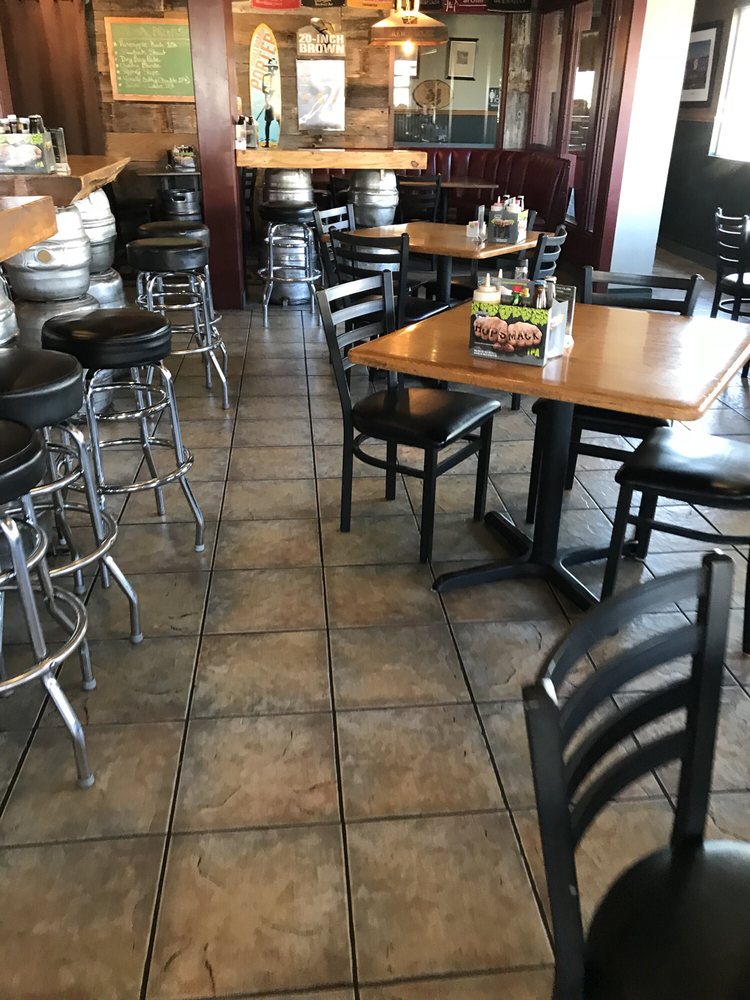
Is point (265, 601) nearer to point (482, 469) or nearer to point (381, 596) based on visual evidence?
point (381, 596)

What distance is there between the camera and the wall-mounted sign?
8250 millimetres

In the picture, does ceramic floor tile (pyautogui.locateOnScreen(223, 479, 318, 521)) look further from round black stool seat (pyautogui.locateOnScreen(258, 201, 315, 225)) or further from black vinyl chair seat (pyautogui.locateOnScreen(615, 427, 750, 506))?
round black stool seat (pyautogui.locateOnScreen(258, 201, 315, 225))

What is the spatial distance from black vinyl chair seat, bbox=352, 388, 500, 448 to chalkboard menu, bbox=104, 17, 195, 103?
571cm

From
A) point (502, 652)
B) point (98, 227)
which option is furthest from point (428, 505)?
point (98, 227)

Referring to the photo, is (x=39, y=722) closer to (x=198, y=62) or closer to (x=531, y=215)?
(x=531, y=215)

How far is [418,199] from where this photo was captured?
710 cm

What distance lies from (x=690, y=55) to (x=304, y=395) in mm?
7190

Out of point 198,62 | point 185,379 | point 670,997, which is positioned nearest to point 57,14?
point 198,62

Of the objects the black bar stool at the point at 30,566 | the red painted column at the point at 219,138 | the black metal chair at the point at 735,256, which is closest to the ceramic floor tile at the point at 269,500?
the black bar stool at the point at 30,566

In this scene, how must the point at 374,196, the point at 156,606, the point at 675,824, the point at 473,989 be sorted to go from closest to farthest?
the point at 675,824 → the point at 473,989 → the point at 156,606 → the point at 374,196

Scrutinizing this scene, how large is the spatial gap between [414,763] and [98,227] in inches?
122

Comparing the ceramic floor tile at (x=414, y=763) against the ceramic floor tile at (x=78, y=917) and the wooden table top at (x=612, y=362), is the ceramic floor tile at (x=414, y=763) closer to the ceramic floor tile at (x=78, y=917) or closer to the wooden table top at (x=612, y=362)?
the ceramic floor tile at (x=78, y=917)

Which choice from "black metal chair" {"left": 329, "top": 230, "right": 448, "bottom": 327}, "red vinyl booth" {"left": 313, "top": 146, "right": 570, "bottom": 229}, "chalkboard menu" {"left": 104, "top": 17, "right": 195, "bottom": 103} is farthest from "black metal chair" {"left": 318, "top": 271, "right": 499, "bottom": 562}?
"chalkboard menu" {"left": 104, "top": 17, "right": 195, "bottom": 103}

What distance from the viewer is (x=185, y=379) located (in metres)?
4.89
